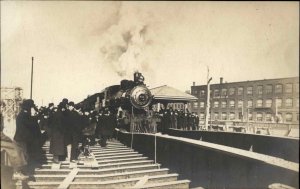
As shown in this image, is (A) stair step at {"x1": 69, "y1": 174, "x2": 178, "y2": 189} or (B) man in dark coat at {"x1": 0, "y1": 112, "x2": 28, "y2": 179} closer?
(B) man in dark coat at {"x1": 0, "y1": 112, "x2": 28, "y2": 179}

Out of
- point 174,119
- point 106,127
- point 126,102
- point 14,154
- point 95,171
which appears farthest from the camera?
point 174,119

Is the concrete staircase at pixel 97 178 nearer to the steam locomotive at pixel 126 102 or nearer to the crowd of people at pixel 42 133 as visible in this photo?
the crowd of people at pixel 42 133

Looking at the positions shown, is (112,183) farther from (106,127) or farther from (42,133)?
(106,127)

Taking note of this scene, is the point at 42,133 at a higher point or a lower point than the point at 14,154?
higher

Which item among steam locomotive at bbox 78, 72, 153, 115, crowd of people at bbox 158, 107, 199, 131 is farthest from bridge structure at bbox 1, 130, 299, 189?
crowd of people at bbox 158, 107, 199, 131

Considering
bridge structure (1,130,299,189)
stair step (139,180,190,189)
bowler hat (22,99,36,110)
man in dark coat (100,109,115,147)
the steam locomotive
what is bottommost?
stair step (139,180,190,189)

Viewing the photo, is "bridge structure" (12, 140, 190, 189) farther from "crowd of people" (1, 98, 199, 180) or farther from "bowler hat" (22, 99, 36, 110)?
"bowler hat" (22, 99, 36, 110)

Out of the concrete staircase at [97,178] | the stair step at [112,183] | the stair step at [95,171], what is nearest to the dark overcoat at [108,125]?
the concrete staircase at [97,178]

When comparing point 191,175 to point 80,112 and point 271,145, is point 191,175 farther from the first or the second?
point 80,112

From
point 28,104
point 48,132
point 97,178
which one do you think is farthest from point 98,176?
point 28,104

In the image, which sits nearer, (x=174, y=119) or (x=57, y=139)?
(x=57, y=139)

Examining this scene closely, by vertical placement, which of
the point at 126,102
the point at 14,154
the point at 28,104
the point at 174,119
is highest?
the point at 126,102

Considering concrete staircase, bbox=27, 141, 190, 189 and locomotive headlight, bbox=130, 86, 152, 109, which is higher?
locomotive headlight, bbox=130, 86, 152, 109

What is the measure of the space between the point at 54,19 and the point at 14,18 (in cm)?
44
